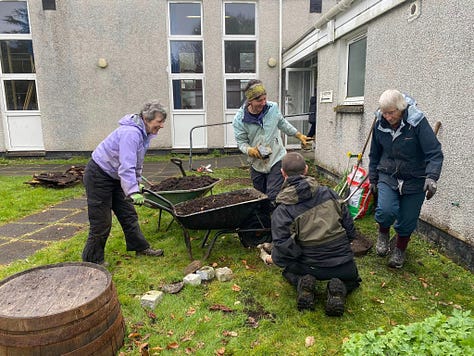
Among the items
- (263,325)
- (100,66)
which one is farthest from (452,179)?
(100,66)

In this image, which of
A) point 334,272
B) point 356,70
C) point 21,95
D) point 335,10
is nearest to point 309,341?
point 334,272

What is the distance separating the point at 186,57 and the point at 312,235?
354 inches

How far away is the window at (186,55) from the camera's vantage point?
10.2 metres

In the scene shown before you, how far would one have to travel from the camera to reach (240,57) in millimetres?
10531

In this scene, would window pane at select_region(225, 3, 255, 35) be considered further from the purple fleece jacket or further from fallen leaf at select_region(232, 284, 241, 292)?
fallen leaf at select_region(232, 284, 241, 292)

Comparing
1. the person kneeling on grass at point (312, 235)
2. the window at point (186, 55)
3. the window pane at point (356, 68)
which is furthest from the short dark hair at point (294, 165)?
the window at point (186, 55)

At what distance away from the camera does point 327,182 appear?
6594mm

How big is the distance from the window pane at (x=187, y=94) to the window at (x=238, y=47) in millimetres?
841

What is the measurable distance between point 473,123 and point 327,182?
3.61m

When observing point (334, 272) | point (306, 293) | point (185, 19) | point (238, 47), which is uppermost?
point (185, 19)

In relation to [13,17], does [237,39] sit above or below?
below

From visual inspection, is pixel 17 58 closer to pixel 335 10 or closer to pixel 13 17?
pixel 13 17

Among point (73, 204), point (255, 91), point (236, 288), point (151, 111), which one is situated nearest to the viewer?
point (236, 288)

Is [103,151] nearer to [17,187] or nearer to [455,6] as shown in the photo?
[455,6]
